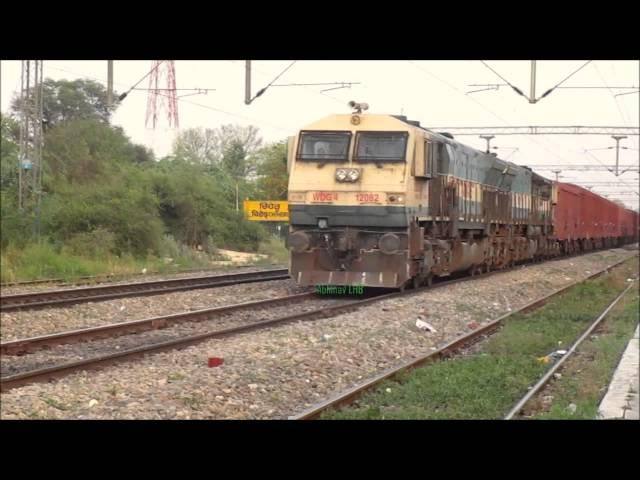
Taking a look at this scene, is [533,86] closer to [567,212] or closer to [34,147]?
[34,147]

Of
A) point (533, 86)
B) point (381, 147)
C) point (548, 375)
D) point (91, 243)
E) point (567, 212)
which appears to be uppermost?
point (533, 86)

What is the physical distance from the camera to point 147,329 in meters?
13.6

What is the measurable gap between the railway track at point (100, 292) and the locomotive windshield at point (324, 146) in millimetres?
4314

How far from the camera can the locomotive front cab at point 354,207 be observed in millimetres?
17562

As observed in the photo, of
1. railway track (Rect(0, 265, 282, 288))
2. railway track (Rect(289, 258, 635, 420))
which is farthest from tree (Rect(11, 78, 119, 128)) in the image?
railway track (Rect(289, 258, 635, 420))

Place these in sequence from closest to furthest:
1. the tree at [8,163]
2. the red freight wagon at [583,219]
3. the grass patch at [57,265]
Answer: the grass patch at [57,265], the tree at [8,163], the red freight wagon at [583,219]

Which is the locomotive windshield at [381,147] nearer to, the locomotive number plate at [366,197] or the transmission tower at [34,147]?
the locomotive number plate at [366,197]

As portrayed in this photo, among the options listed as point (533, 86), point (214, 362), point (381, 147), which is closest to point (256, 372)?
point (214, 362)

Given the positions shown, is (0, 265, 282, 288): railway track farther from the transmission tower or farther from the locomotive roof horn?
the locomotive roof horn

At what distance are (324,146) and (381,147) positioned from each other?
1203 mm

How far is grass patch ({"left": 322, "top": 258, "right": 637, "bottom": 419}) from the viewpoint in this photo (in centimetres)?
845

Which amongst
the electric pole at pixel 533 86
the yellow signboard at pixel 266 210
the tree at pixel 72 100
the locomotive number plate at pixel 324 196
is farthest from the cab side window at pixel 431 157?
the tree at pixel 72 100
